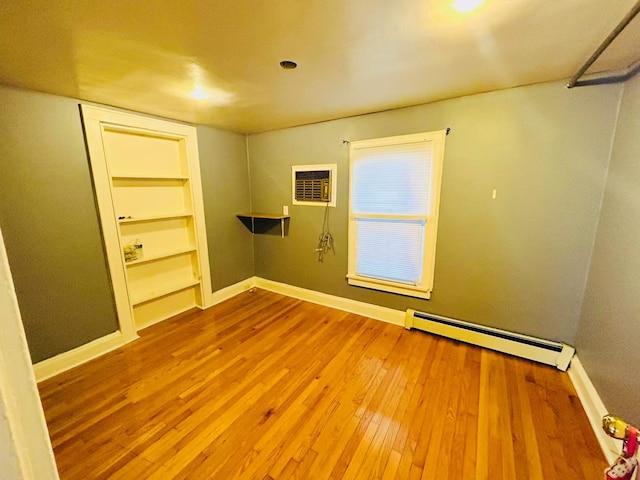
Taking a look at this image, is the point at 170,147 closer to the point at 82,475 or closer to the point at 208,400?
the point at 208,400

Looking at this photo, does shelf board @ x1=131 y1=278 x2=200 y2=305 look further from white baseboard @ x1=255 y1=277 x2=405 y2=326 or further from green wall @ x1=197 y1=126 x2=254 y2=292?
white baseboard @ x1=255 y1=277 x2=405 y2=326

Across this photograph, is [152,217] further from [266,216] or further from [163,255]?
[266,216]

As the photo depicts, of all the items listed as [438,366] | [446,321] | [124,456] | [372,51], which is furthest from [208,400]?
[372,51]

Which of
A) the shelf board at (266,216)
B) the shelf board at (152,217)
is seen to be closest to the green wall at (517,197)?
the shelf board at (266,216)

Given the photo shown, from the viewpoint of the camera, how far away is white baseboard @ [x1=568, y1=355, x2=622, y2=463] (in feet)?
4.76

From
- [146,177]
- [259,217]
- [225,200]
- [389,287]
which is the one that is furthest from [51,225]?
[389,287]

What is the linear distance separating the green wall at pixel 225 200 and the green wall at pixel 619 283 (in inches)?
141

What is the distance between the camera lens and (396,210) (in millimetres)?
2680

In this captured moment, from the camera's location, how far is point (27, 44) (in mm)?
1365

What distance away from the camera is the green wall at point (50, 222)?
1908 millimetres

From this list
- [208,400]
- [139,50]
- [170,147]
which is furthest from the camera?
[170,147]

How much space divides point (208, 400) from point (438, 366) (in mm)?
1816

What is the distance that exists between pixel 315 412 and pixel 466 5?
2358mm

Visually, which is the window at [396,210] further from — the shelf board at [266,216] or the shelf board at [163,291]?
the shelf board at [163,291]
